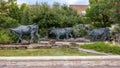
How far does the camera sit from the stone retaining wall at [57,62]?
12273mm

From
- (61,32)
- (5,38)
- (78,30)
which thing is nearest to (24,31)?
(5,38)

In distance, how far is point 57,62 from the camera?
1233 cm

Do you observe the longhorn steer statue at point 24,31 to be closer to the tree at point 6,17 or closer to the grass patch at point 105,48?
the tree at point 6,17

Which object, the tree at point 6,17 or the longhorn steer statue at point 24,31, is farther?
the tree at point 6,17

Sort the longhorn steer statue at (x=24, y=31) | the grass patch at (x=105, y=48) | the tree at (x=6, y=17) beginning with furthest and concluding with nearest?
the tree at (x=6, y=17)
the longhorn steer statue at (x=24, y=31)
the grass patch at (x=105, y=48)

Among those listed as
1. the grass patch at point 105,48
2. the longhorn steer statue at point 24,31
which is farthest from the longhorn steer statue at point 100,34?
the grass patch at point 105,48

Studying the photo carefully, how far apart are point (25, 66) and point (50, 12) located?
1661cm

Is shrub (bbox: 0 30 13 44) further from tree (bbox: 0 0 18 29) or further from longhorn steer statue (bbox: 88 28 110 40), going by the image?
longhorn steer statue (bbox: 88 28 110 40)

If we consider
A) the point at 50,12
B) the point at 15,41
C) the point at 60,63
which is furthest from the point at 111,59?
the point at 50,12

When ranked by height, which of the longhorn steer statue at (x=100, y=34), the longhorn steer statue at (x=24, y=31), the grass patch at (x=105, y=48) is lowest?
the longhorn steer statue at (x=100, y=34)

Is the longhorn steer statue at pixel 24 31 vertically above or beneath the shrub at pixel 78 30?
above

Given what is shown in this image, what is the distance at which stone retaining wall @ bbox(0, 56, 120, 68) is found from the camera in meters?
12.3

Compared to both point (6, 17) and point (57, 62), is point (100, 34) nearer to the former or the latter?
point (6, 17)

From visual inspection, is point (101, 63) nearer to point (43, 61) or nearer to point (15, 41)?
point (43, 61)
